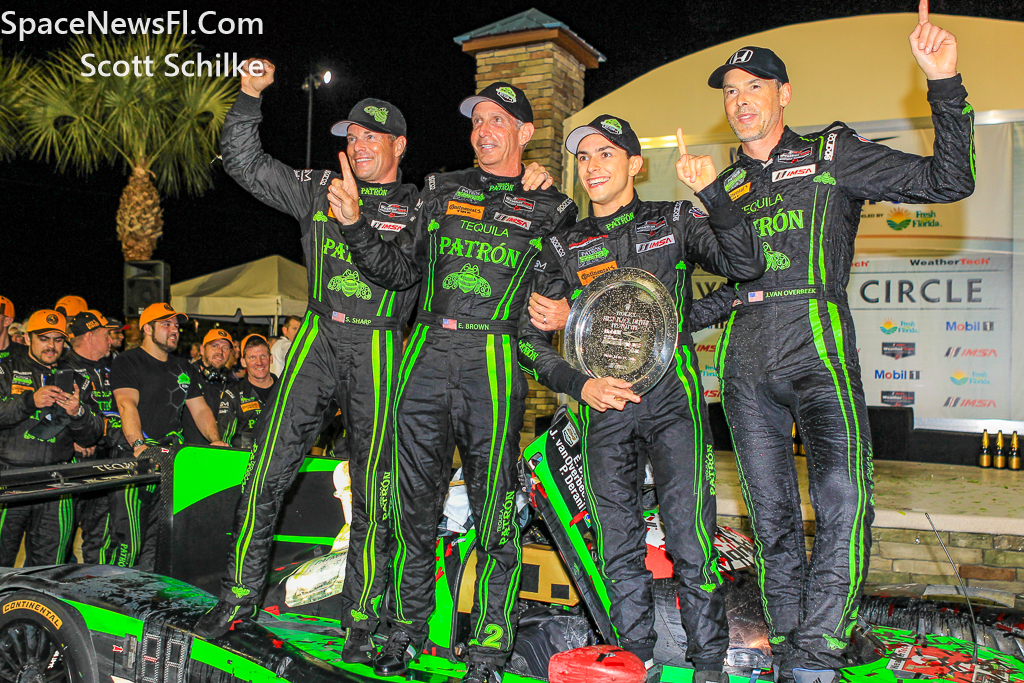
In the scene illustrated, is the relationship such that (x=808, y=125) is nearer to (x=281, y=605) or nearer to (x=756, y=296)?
(x=756, y=296)

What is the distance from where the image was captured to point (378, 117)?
3598mm

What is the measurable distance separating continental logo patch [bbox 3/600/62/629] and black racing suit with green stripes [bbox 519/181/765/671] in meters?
2.17

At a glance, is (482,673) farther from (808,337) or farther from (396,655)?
(808,337)

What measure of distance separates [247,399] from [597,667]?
15.3 feet

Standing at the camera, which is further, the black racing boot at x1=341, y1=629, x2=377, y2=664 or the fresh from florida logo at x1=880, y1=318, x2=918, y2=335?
the fresh from florida logo at x1=880, y1=318, x2=918, y2=335

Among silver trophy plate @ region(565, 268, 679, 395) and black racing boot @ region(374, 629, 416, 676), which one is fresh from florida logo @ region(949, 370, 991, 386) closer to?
silver trophy plate @ region(565, 268, 679, 395)

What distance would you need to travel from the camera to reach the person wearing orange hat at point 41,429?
498 cm

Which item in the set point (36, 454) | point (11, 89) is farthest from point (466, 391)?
point (11, 89)

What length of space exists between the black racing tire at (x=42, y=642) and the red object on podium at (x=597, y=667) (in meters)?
1.87

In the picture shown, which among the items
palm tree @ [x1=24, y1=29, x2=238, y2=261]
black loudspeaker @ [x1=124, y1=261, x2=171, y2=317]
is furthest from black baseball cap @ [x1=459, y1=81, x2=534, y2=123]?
palm tree @ [x1=24, y1=29, x2=238, y2=261]

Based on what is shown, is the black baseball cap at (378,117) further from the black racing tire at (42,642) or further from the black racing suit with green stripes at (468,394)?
the black racing tire at (42,642)

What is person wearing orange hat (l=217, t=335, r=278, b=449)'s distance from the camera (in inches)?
249

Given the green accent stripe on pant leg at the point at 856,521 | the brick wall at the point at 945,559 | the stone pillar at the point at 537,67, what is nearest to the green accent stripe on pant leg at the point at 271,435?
the green accent stripe on pant leg at the point at 856,521

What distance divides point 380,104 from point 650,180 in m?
5.20
